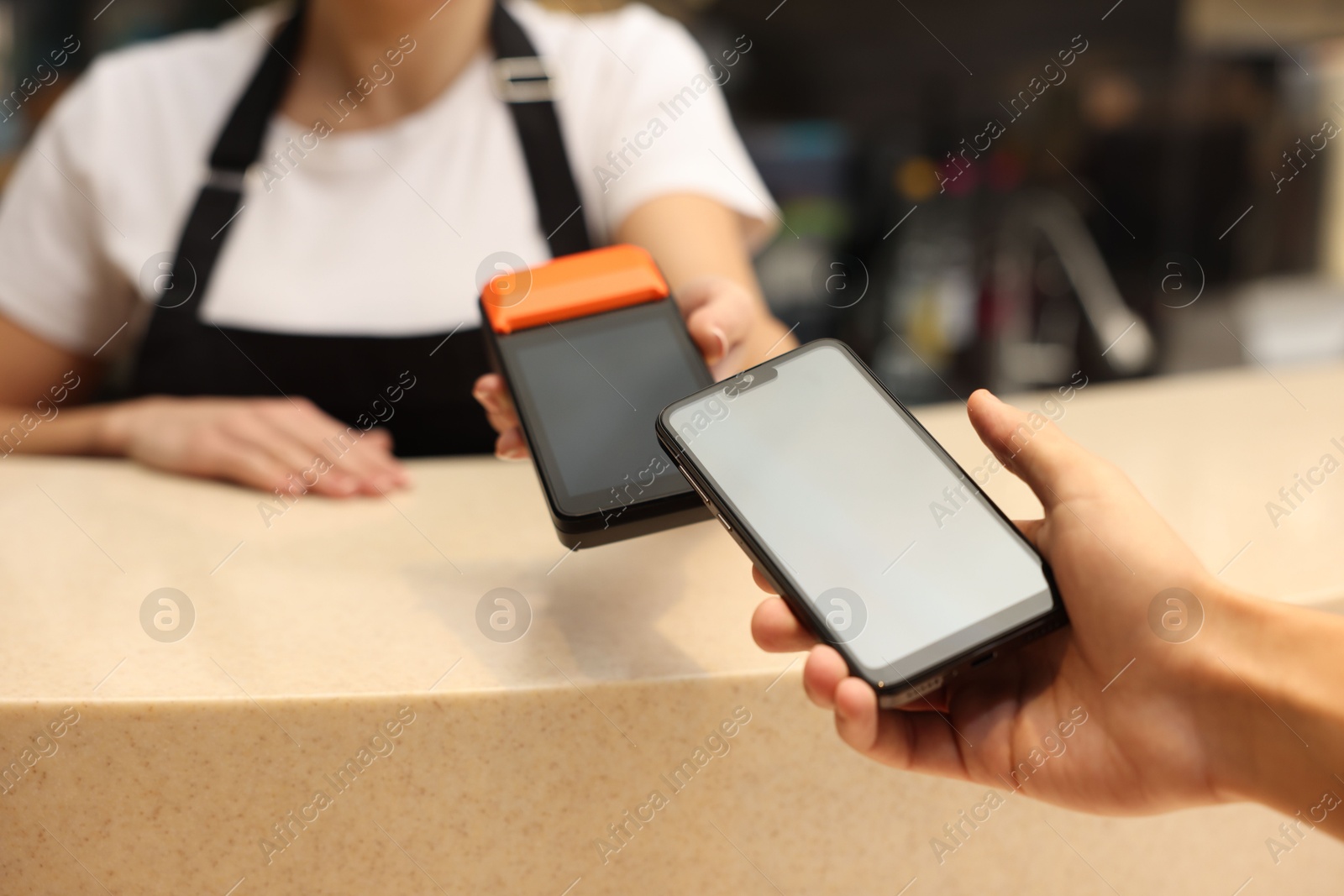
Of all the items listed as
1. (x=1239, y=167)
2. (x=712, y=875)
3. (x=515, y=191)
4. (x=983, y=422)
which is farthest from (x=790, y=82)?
(x=712, y=875)

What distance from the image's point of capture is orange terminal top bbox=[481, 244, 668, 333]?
1.92 feet

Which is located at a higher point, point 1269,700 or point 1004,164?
point 1269,700

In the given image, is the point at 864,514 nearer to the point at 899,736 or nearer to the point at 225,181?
the point at 899,736

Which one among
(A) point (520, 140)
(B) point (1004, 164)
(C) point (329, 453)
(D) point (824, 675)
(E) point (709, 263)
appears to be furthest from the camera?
(B) point (1004, 164)

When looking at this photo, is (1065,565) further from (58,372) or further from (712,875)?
(58,372)

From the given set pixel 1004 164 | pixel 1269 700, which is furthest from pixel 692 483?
pixel 1004 164

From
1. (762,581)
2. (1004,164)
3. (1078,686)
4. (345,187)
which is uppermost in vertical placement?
(345,187)

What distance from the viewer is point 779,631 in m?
0.43

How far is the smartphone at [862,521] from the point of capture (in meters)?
0.44

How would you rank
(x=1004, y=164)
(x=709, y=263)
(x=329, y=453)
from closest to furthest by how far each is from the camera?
(x=329, y=453), (x=709, y=263), (x=1004, y=164)

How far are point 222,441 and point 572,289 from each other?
1.15ft

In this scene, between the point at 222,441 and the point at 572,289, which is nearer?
the point at 572,289

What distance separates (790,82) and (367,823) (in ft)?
6.46

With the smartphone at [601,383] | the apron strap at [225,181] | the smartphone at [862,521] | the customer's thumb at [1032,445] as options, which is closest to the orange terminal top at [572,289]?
the smartphone at [601,383]
